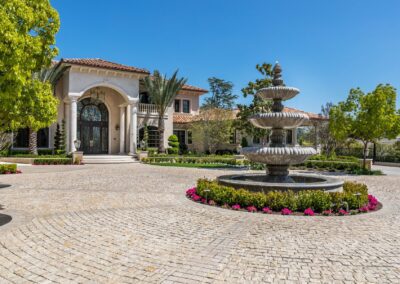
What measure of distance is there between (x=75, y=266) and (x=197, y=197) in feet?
17.9

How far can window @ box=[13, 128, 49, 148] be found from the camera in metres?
26.5

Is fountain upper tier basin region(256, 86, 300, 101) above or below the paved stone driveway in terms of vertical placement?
above

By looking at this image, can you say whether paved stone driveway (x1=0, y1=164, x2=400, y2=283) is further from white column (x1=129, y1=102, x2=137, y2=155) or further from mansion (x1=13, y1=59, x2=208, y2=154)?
white column (x1=129, y1=102, x2=137, y2=155)

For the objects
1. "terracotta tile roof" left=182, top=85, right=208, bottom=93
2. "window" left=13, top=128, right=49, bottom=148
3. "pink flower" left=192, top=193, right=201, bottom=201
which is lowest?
"pink flower" left=192, top=193, right=201, bottom=201

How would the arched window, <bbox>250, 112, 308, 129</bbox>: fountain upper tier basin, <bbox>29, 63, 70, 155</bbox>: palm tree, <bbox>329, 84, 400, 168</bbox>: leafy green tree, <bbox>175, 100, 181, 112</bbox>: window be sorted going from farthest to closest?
<bbox>175, 100, 181, 112</bbox>: window
the arched window
<bbox>29, 63, 70, 155</bbox>: palm tree
<bbox>329, 84, 400, 168</bbox>: leafy green tree
<bbox>250, 112, 308, 129</bbox>: fountain upper tier basin

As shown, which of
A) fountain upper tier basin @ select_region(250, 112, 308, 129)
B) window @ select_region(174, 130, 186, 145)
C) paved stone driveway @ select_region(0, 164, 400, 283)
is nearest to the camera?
paved stone driveway @ select_region(0, 164, 400, 283)

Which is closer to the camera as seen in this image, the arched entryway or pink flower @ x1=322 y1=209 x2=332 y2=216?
pink flower @ x1=322 y1=209 x2=332 y2=216

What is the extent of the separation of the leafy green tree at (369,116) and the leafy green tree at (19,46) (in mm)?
18303

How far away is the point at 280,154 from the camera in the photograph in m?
9.63

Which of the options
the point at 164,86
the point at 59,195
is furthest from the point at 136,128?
the point at 59,195

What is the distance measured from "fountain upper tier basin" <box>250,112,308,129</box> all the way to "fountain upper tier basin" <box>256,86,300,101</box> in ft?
2.73

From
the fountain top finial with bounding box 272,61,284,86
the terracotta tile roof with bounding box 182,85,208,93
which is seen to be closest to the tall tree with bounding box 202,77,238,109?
the terracotta tile roof with bounding box 182,85,208,93

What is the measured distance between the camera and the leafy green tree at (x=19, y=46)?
248 inches

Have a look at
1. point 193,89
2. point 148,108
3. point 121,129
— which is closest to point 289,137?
point 193,89
